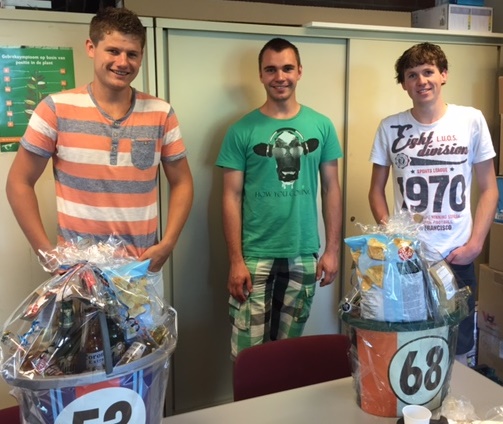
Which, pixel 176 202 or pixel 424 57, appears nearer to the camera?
pixel 176 202

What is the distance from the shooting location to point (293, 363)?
4.86 ft

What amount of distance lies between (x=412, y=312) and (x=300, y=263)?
105 centimetres

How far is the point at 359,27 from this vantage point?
2.44 metres

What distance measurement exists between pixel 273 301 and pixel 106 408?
1.35 metres

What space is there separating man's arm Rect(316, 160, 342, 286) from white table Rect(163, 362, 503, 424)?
35.1 inches

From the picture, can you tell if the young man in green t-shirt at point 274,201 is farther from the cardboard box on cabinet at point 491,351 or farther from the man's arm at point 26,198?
the cardboard box on cabinet at point 491,351

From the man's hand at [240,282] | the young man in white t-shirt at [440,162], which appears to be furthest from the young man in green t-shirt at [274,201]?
the young man in white t-shirt at [440,162]

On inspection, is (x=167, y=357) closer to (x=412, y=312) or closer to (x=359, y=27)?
(x=412, y=312)

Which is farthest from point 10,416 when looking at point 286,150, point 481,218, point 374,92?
point 374,92

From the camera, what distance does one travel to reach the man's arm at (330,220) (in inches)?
84.4

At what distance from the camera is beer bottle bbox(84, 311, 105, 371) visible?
83 cm

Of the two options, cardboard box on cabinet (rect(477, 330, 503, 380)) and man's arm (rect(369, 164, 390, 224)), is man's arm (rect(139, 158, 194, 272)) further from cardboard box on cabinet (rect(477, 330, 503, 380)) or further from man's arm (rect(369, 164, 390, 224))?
cardboard box on cabinet (rect(477, 330, 503, 380))

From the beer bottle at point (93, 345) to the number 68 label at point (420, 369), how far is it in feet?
1.90

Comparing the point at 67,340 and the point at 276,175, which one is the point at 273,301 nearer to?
the point at 276,175
